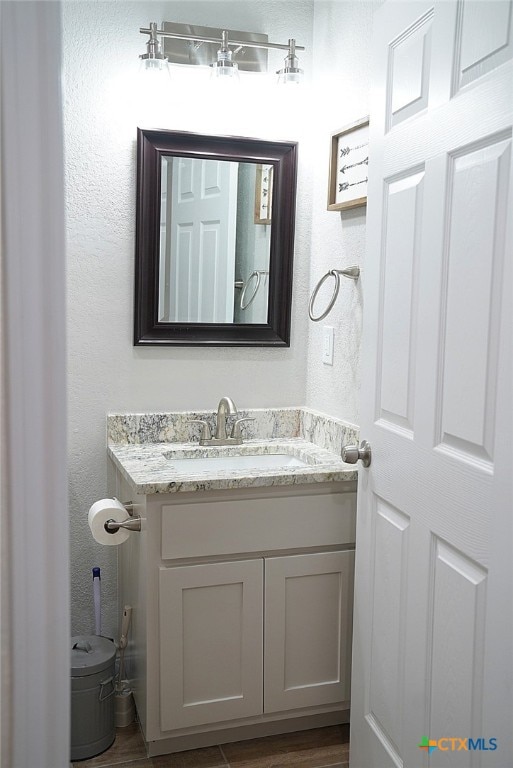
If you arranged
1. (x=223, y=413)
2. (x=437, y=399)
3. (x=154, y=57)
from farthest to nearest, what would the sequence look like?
(x=223, y=413) < (x=154, y=57) < (x=437, y=399)

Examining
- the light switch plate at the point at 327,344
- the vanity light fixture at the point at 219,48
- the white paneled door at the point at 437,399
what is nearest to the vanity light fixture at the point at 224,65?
the vanity light fixture at the point at 219,48

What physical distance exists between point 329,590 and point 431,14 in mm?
1544

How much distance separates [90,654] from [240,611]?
0.48 m

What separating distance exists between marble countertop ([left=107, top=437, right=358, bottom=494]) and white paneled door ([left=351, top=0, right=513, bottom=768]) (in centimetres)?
23

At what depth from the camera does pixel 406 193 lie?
66.5 inches

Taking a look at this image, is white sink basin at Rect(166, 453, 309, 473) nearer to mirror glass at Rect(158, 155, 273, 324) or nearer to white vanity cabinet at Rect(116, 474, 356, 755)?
white vanity cabinet at Rect(116, 474, 356, 755)

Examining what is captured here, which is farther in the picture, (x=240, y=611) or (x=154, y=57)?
(x=154, y=57)

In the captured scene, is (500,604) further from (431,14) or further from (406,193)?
(431,14)

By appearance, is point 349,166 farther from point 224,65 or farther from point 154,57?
point 154,57

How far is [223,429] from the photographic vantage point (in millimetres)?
2518

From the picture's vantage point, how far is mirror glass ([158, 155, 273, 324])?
8.09ft

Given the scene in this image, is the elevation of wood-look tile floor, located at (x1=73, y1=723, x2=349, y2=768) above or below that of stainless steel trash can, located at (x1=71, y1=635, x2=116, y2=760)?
below

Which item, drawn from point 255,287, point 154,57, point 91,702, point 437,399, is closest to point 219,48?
point 154,57

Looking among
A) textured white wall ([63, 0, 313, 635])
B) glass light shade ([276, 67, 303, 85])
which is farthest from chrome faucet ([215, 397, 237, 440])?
glass light shade ([276, 67, 303, 85])
